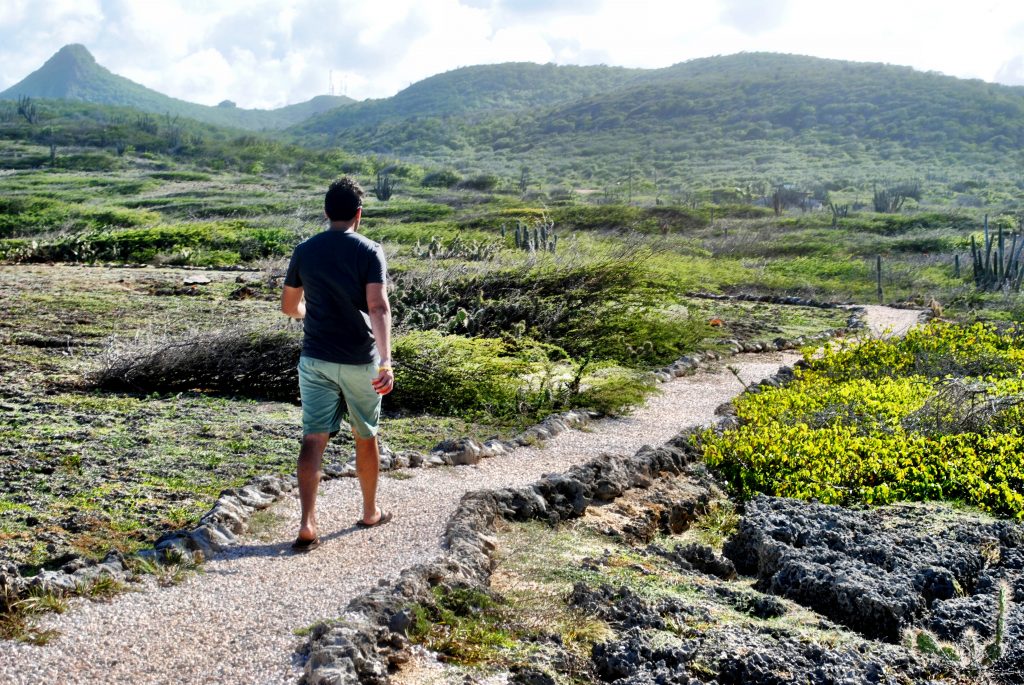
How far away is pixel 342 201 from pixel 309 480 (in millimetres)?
1304

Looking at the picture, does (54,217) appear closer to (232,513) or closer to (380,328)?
(232,513)

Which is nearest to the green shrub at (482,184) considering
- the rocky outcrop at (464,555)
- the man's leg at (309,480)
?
the rocky outcrop at (464,555)

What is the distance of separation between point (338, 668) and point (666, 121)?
341ft

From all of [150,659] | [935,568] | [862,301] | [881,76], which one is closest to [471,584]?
[150,659]

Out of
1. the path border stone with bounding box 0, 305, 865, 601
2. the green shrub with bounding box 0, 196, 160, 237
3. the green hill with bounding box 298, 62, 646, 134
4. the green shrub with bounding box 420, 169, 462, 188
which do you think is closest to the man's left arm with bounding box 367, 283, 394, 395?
the path border stone with bounding box 0, 305, 865, 601

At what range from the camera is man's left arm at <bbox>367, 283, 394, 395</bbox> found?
4.59 metres

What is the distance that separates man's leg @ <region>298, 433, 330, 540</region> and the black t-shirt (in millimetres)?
407

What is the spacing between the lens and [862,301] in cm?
1966

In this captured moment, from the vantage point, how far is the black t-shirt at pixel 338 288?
15.2 ft

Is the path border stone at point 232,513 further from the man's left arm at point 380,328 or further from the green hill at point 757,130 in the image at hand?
the green hill at point 757,130

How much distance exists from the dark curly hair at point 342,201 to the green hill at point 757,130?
69.7m

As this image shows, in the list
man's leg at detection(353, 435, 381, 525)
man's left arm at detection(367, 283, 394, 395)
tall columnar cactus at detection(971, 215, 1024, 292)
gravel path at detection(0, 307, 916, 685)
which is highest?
man's left arm at detection(367, 283, 394, 395)

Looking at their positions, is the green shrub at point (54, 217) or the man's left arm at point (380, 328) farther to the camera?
the green shrub at point (54, 217)

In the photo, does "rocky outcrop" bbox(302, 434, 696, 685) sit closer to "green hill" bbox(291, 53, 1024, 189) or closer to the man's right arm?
the man's right arm
